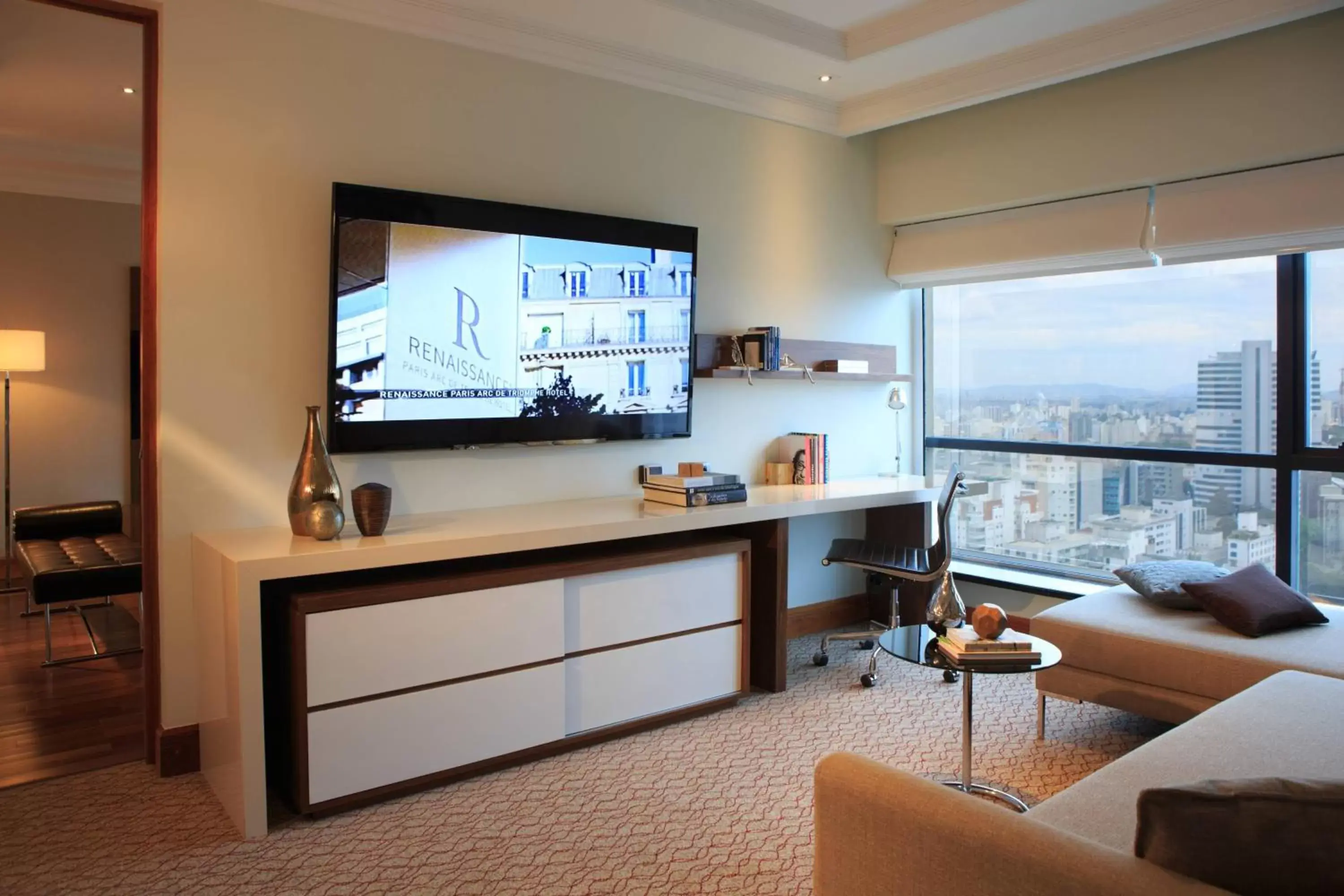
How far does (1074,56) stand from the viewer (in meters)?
3.81

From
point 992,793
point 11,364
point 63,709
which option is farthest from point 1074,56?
point 11,364

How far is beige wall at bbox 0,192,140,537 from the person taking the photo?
6.15m

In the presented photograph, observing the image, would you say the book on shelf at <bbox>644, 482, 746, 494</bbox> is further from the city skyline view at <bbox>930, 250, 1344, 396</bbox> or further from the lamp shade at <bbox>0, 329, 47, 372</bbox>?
the lamp shade at <bbox>0, 329, 47, 372</bbox>

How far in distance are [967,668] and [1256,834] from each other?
1401 millimetres

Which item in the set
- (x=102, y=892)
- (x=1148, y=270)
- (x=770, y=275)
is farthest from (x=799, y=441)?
(x=102, y=892)

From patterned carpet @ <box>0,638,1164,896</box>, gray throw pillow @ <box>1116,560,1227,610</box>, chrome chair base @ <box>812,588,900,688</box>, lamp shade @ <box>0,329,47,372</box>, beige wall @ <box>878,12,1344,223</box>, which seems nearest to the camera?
patterned carpet @ <box>0,638,1164,896</box>

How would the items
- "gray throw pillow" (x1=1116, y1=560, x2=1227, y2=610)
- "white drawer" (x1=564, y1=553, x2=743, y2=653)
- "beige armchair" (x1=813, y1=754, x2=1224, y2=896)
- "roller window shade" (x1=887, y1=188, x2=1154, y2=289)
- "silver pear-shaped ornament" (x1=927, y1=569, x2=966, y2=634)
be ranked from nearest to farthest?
1. "beige armchair" (x1=813, y1=754, x2=1224, y2=896)
2. "silver pear-shaped ornament" (x1=927, y1=569, x2=966, y2=634)
3. "white drawer" (x1=564, y1=553, x2=743, y2=653)
4. "gray throw pillow" (x1=1116, y1=560, x2=1227, y2=610)
5. "roller window shade" (x1=887, y1=188, x2=1154, y2=289)

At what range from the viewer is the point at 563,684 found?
10.5 ft

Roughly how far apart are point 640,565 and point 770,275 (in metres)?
1.81

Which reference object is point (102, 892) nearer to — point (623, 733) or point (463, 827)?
point (463, 827)

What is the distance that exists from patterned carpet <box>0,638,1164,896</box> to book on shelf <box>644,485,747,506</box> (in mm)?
816

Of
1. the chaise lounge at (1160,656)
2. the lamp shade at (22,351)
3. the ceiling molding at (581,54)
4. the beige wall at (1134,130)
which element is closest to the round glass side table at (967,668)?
the chaise lounge at (1160,656)

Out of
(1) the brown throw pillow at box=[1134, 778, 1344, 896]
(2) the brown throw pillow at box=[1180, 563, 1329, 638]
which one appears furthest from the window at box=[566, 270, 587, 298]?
(1) the brown throw pillow at box=[1134, 778, 1344, 896]

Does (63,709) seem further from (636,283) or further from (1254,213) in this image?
(1254,213)
